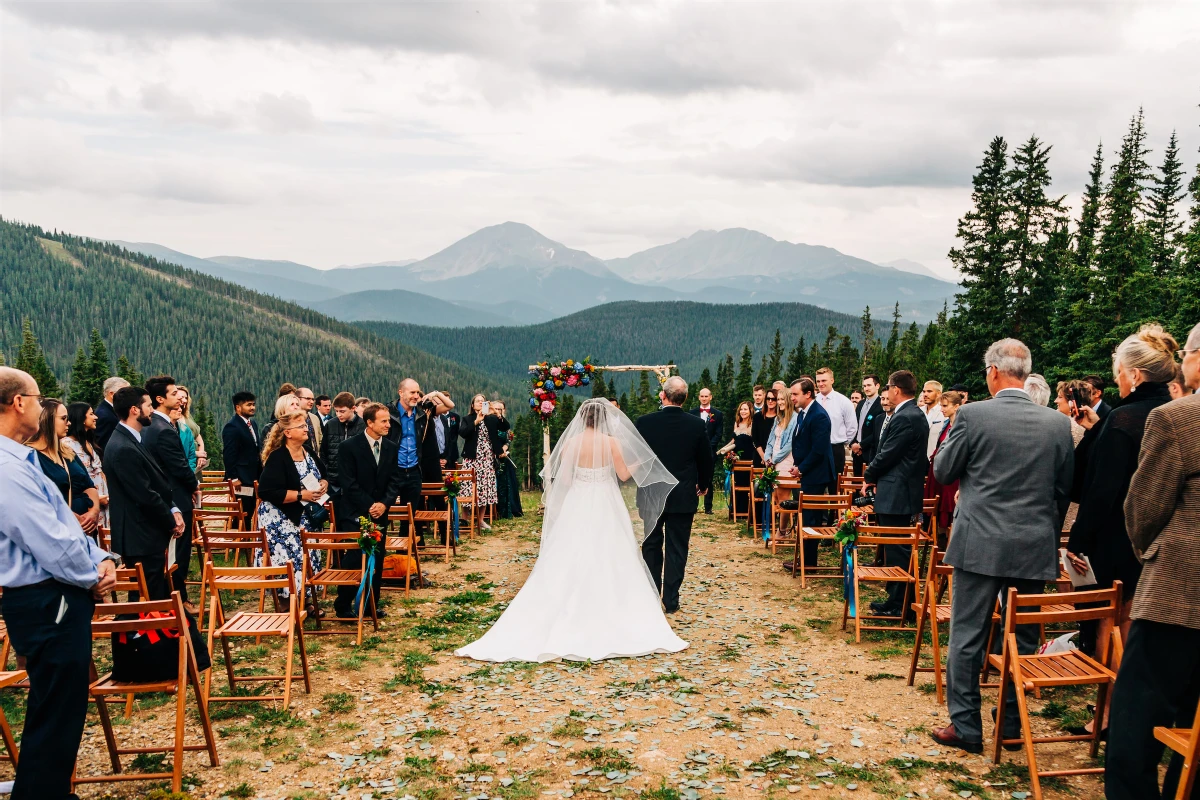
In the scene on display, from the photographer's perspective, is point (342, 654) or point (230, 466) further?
point (230, 466)

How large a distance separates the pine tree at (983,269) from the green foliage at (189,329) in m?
114

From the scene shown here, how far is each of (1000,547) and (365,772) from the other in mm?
4440

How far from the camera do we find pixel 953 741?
527 cm

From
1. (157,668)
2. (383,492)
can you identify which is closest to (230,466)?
(383,492)

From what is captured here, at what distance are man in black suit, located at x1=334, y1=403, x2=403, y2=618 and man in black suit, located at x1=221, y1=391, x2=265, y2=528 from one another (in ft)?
Answer: 7.70

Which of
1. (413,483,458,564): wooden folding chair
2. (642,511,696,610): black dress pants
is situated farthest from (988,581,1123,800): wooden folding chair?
(413,483,458,564): wooden folding chair

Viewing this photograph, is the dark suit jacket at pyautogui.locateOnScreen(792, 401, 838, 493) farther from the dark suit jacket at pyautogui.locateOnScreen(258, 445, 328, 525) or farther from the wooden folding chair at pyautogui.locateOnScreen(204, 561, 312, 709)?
the wooden folding chair at pyautogui.locateOnScreen(204, 561, 312, 709)

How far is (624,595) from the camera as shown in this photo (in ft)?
25.8

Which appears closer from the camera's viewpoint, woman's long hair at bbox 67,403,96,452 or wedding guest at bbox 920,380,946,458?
woman's long hair at bbox 67,403,96,452

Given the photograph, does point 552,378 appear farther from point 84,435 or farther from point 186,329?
point 186,329

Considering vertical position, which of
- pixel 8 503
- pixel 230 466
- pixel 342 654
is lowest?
pixel 342 654

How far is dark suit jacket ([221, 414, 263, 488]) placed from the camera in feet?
34.3

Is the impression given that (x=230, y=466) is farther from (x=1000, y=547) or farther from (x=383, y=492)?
(x=1000, y=547)

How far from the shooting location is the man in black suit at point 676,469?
8812 millimetres
